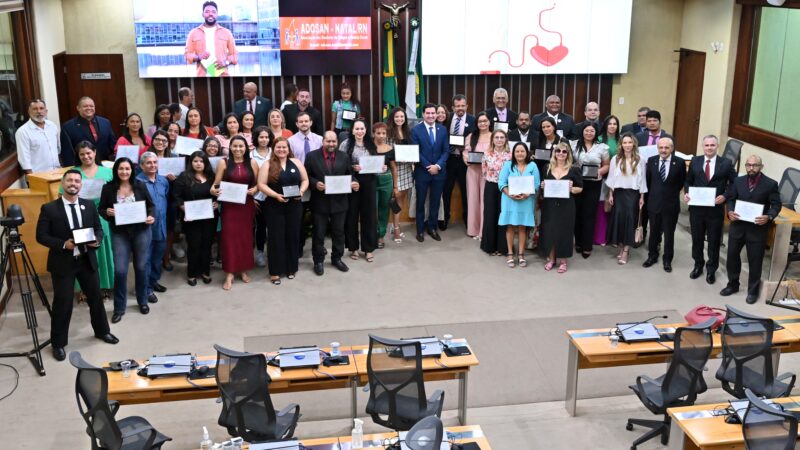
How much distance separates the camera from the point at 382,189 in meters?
9.98

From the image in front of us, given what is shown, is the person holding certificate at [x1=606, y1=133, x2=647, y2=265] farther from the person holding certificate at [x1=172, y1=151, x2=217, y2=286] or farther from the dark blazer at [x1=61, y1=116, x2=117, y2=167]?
the dark blazer at [x1=61, y1=116, x2=117, y2=167]

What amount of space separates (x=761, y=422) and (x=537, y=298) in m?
4.20

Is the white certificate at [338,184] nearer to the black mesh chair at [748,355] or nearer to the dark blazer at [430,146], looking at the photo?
the dark blazer at [430,146]

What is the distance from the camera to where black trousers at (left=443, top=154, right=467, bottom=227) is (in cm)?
1066

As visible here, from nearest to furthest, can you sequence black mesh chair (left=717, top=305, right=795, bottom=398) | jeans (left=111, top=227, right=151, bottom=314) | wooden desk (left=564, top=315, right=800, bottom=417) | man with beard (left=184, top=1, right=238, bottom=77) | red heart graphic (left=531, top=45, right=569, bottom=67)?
black mesh chair (left=717, top=305, right=795, bottom=398), wooden desk (left=564, top=315, right=800, bottom=417), jeans (left=111, top=227, right=151, bottom=314), man with beard (left=184, top=1, right=238, bottom=77), red heart graphic (left=531, top=45, right=569, bottom=67)

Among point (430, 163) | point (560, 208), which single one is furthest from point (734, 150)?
point (430, 163)

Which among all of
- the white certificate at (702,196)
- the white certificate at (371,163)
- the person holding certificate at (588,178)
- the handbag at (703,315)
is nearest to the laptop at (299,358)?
the handbag at (703,315)

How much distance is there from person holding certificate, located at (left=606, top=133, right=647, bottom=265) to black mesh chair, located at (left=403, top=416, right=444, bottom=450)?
585 centimetres

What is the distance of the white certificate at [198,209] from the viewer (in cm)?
866

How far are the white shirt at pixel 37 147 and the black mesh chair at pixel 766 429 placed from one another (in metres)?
7.85

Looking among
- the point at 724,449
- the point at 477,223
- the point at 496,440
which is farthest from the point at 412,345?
the point at 477,223

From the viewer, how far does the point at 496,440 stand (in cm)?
625

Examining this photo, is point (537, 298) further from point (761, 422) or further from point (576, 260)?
point (761, 422)

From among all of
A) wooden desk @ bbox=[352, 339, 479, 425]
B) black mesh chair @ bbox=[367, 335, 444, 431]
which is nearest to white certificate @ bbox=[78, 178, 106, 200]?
wooden desk @ bbox=[352, 339, 479, 425]
